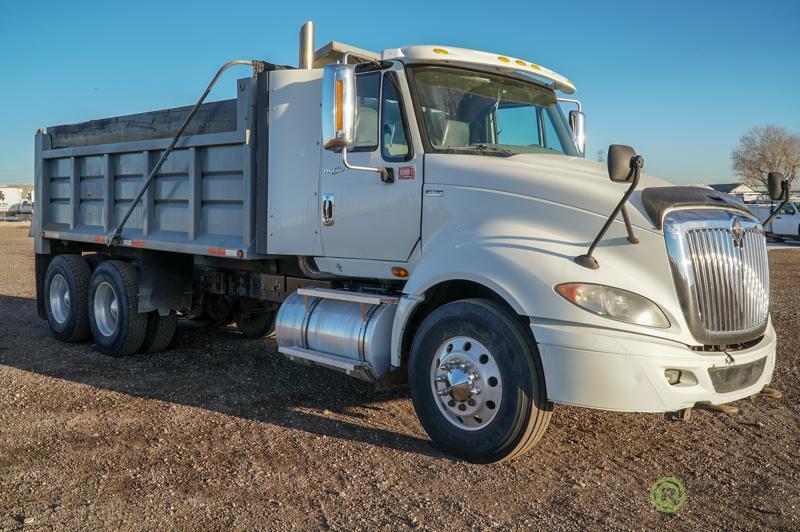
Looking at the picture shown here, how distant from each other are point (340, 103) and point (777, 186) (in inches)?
128

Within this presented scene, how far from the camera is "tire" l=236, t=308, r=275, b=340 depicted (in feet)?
29.3

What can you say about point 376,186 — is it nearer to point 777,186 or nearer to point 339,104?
point 339,104

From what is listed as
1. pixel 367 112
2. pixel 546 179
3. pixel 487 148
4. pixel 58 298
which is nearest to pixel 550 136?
pixel 487 148

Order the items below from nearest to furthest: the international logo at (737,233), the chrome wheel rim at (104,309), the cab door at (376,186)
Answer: the international logo at (737,233) < the cab door at (376,186) < the chrome wheel rim at (104,309)

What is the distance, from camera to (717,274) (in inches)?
175

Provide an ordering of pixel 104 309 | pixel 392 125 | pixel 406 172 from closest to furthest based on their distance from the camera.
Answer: pixel 406 172, pixel 392 125, pixel 104 309

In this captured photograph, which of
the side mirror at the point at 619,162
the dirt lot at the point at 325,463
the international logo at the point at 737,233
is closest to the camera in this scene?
the dirt lot at the point at 325,463

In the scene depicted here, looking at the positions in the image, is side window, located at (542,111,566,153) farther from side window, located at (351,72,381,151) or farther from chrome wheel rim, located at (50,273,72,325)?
chrome wheel rim, located at (50,273,72,325)

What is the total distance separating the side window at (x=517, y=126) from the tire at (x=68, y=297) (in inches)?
219

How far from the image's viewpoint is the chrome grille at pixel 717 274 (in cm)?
429

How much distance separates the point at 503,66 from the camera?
18.9 feet

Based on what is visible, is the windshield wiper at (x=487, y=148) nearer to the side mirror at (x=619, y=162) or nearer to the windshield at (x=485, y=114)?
the windshield at (x=485, y=114)

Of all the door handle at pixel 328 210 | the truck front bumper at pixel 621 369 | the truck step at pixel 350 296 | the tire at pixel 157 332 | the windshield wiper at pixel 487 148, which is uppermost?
the windshield wiper at pixel 487 148

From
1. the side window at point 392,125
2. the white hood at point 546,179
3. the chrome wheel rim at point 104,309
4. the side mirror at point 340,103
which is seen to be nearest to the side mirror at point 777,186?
the white hood at point 546,179
